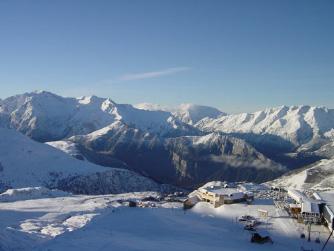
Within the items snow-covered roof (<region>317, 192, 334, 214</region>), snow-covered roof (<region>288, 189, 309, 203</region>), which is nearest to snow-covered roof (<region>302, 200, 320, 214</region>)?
snow-covered roof (<region>317, 192, 334, 214</region>)

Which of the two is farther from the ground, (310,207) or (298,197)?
(298,197)

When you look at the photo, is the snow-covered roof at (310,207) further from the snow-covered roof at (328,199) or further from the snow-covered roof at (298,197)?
the snow-covered roof at (298,197)

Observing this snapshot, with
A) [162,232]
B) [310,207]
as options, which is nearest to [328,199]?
[310,207]

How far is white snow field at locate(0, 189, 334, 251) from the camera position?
45.7 metres

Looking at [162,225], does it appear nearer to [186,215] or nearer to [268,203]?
[186,215]

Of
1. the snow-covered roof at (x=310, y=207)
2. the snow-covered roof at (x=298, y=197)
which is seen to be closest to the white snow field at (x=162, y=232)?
the snow-covered roof at (x=310, y=207)

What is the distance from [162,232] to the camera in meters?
56.4

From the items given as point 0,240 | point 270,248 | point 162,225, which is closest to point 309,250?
point 270,248

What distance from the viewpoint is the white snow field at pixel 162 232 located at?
1800 inches

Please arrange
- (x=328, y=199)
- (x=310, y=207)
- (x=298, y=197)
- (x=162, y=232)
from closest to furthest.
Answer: (x=162, y=232) < (x=310, y=207) < (x=328, y=199) < (x=298, y=197)

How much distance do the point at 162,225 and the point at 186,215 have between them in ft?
31.5

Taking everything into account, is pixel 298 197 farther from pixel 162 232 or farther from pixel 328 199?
pixel 162 232

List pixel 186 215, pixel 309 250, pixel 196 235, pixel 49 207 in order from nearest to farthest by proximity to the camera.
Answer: pixel 309 250, pixel 196 235, pixel 186 215, pixel 49 207

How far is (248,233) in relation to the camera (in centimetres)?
5778
